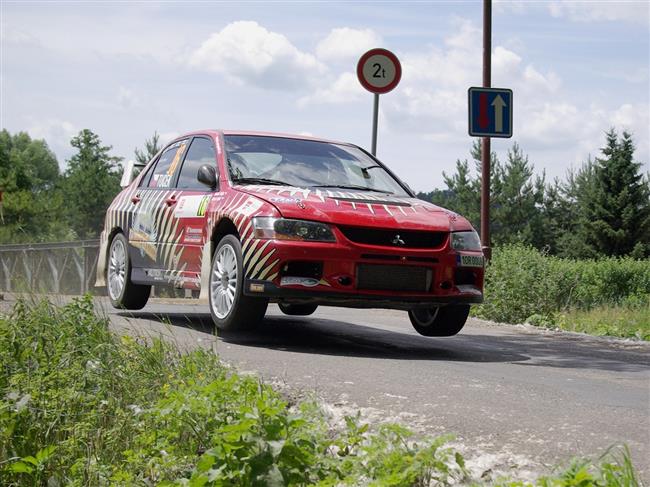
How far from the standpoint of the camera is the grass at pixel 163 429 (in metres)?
3.92

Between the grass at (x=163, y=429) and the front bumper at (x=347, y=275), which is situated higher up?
the front bumper at (x=347, y=275)

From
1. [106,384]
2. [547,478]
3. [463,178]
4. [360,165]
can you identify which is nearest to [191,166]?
[360,165]

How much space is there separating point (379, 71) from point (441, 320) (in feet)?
16.4

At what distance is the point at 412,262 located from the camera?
7.53 m

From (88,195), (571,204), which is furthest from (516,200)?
(88,195)

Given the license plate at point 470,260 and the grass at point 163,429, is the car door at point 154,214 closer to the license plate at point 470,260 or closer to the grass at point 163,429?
the grass at point 163,429

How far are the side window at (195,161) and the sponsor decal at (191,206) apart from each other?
12 centimetres

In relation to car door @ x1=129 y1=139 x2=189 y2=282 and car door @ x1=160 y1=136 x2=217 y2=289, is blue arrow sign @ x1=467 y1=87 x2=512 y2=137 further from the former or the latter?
car door @ x1=160 y1=136 x2=217 y2=289

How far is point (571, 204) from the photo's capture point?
266 feet

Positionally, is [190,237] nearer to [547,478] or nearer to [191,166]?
[191,166]

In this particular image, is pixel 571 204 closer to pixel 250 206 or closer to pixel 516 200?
pixel 516 200

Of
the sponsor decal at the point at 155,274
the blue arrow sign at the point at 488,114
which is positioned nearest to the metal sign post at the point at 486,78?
the blue arrow sign at the point at 488,114

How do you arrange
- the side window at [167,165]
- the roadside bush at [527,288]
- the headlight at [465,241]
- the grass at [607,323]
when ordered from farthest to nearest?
the roadside bush at [527,288] < the grass at [607,323] < the side window at [167,165] < the headlight at [465,241]

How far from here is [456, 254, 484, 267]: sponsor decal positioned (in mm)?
7742
